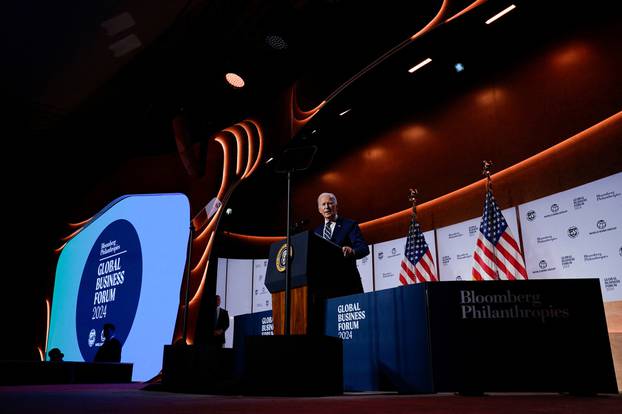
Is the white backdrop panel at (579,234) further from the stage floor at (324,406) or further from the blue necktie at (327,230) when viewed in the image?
the stage floor at (324,406)

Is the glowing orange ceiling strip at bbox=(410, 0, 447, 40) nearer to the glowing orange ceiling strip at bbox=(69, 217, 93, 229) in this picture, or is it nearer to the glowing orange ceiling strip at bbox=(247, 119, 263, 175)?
the glowing orange ceiling strip at bbox=(247, 119, 263, 175)

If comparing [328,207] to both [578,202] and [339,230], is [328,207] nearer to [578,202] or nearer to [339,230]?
[339,230]

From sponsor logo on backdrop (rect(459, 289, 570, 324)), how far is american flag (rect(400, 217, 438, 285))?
13.1 feet


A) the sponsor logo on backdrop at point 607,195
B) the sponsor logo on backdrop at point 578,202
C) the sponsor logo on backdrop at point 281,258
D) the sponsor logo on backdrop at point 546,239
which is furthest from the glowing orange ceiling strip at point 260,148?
the sponsor logo on backdrop at point 607,195

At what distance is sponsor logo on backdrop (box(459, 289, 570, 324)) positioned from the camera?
2.36 metres

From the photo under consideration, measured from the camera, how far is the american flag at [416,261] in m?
6.41

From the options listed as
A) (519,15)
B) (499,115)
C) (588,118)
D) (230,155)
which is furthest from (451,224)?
(230,155)

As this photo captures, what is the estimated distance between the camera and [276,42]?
6.20m

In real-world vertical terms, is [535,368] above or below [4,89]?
below

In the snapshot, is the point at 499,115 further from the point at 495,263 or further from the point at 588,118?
the point at 495,263

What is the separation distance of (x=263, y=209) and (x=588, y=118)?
583 cm

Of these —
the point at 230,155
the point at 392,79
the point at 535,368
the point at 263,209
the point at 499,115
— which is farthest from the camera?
the point at 263,209

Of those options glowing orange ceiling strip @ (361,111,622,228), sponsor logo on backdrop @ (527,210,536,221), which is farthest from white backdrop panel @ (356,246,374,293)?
sponsor logo on backdrop @ (527,210,536,221)

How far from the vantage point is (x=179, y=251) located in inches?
269
